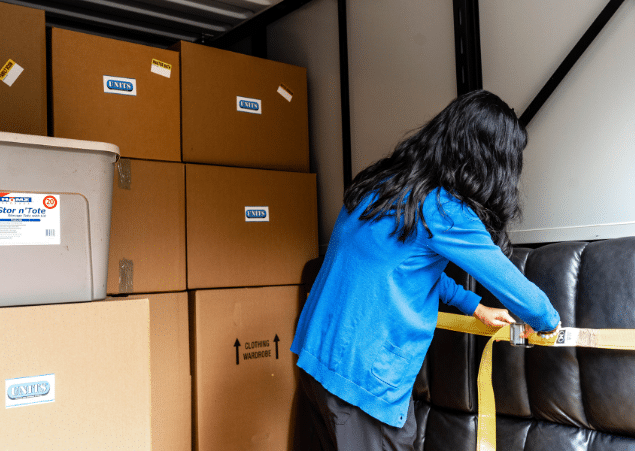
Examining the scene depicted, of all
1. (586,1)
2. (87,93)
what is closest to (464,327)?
(586,1)

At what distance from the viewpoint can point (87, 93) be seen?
2.10 meters

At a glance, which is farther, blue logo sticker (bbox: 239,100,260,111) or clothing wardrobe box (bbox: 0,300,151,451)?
blue logo sticker (bbox: 239,100,260,111)

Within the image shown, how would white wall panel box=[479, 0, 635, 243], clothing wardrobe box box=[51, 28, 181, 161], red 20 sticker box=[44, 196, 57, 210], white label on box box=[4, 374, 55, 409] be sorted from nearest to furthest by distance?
white label on box box=[4, 374, 55, 409] → red 20 sticker box=[44, 196, 57, 210] → white wall panel box=[479, 0, 635, 243] → clothing wardrobe box box=[51, 28, 181, 161]

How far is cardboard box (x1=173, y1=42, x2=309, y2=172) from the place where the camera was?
92.4 inches

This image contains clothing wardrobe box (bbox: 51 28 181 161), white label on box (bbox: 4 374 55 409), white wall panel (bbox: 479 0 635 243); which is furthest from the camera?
clothing wardrobe box (bbox: 51 28 181 161)

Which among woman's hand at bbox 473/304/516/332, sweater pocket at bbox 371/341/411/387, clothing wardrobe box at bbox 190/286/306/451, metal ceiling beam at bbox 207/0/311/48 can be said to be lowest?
clothing wardrobe box at bbox 190/286/306/451

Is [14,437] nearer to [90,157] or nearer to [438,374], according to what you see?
[90,157]

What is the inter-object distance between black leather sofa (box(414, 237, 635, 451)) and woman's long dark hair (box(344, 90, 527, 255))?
1.13ft

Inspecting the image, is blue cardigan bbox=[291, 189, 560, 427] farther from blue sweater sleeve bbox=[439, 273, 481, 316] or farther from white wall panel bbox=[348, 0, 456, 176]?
white wall panel bbox=[348, 0, 456, 176]

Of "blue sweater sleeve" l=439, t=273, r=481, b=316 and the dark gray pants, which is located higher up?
"blue sweater sleeve" l=439, t=273, r=481, b=316

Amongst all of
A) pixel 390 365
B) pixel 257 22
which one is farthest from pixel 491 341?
pixel 257 22

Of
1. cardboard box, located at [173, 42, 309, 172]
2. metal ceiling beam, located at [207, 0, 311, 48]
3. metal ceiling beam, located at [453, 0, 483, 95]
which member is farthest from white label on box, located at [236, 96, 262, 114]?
metal ceiling beam, located at [453, 0, 483, 95]

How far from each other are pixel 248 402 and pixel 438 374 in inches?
35.2

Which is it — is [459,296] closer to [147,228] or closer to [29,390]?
[29,390]
